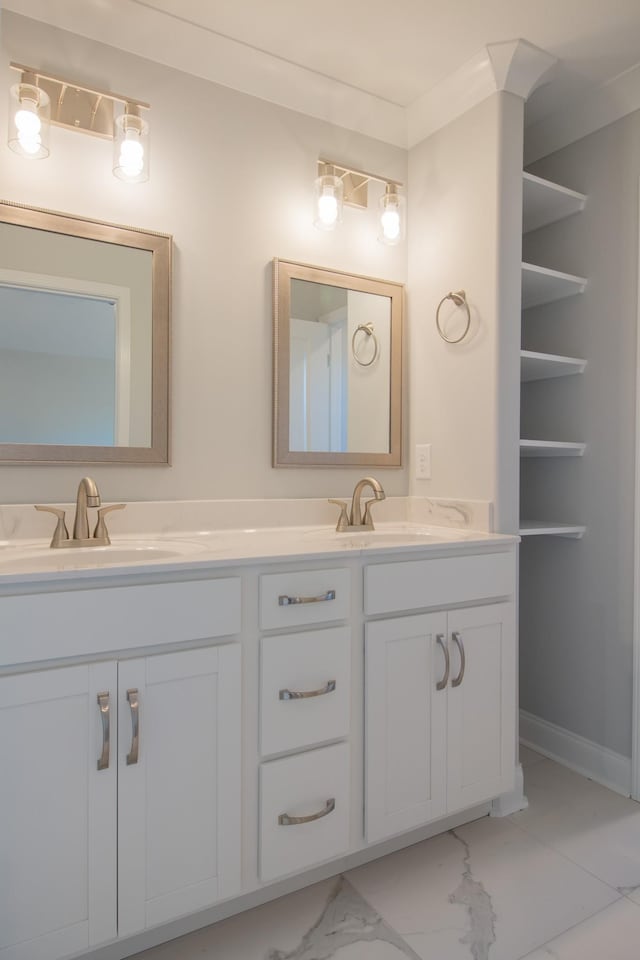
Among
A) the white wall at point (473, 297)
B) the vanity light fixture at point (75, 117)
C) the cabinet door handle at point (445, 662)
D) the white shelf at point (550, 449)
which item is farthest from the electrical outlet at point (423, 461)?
the vanity light fixture at point (75, 117)

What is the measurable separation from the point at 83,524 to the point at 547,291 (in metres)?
1.80

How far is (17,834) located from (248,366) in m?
1.36

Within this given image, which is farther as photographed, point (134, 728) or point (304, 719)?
point (304, 719)

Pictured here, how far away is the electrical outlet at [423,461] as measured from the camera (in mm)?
2176

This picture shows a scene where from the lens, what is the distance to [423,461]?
2.20 meters

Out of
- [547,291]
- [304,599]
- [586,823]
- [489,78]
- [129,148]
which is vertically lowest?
[586,823]

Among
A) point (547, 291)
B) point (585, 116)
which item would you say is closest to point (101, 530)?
point (547, 291)

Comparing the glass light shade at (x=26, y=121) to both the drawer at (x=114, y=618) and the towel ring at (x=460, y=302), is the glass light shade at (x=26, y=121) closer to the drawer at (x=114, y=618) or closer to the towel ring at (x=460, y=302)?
the drawer at (x=114, y=618)

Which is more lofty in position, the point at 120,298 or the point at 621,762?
the point at 120,298

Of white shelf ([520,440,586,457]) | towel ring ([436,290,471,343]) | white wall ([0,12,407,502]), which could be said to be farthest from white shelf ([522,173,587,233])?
white shelf ([520,440,586,457])

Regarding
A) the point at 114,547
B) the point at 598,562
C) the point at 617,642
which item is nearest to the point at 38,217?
the point at 114,547

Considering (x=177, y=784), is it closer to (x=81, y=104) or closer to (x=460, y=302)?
(x=460, y=302)

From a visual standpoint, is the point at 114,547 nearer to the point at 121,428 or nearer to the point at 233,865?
the point at 121,428

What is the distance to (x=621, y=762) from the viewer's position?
Result: 206 cm
